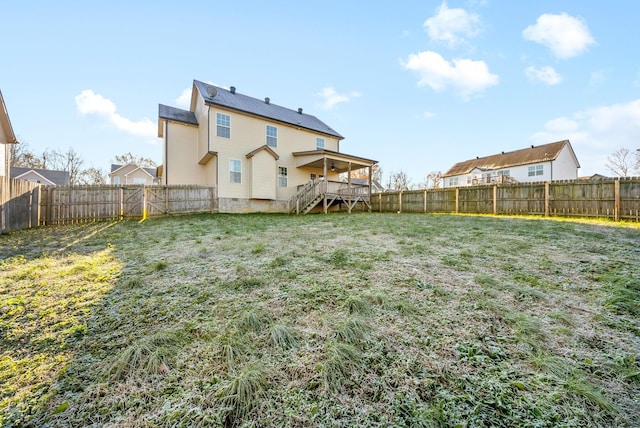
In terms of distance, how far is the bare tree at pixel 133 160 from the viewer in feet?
139

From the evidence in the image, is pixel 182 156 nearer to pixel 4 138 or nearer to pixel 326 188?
pixel 4 138

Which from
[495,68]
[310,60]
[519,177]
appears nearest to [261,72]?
[310,60]

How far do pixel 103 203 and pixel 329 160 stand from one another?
38.6ft

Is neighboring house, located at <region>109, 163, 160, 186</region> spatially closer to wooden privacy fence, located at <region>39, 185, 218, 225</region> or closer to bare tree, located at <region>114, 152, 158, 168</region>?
bare tree, located at <region>114, 152, 158, 168</region>

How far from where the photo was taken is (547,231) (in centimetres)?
659

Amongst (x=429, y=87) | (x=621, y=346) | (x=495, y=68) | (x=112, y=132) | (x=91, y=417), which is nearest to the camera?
(x=91, y=417)

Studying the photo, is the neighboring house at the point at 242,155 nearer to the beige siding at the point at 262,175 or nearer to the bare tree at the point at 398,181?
the beige siding at the point at 262,175

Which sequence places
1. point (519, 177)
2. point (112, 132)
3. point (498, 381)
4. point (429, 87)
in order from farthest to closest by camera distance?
point (112, 132)
point (519, 177)
point (429, 87)
point (498, 381)

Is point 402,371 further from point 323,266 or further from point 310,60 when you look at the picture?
point 310,60

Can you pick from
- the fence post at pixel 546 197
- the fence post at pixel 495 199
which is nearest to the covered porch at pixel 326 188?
the fence post at pixel 495 199

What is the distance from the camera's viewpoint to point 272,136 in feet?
53.0

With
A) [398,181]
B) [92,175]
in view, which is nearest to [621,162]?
[398,181]

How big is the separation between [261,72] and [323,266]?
15293 mm

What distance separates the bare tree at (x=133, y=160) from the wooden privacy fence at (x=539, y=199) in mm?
45005
